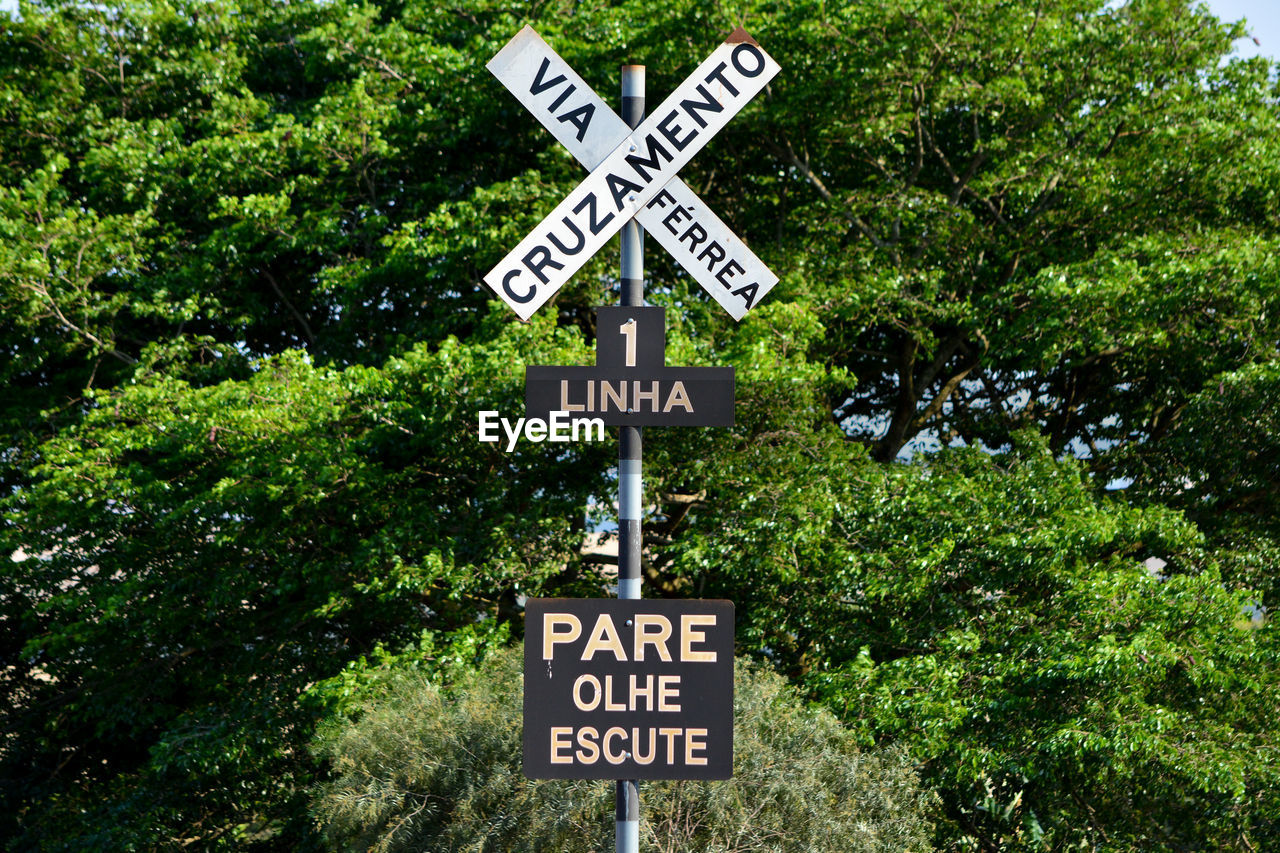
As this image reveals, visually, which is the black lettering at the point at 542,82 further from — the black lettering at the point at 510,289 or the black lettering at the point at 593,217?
the black lettering at the point at 510,289

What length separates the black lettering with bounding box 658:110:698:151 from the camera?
14.7 feet

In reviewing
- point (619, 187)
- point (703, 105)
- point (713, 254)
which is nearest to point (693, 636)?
point (713, 254)

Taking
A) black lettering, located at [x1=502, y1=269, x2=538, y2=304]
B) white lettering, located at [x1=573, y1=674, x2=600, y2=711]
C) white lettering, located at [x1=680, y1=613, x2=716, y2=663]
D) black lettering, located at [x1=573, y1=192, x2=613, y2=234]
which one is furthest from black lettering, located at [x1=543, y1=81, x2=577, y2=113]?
white lettering, located at [x1=573, y1=674, x2=600, y2=711]

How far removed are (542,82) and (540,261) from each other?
0.69 meters

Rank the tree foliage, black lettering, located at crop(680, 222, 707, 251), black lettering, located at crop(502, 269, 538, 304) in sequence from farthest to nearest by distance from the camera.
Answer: the tree foliage
black lettering, located at crop(680, 222, 707, 251)
black lettering, located at crop(502, 269, 538, 304)

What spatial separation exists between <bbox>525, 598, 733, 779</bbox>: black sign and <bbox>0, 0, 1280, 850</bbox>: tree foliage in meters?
4.63

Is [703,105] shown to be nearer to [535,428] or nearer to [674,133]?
[674,133]

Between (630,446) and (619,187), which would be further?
(630,446)

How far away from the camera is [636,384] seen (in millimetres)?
4516

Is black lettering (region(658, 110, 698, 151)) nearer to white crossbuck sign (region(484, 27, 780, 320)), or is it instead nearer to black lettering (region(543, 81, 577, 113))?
white crossbuck sign (region(484, 27, 780, 320))

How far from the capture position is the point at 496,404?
998 cm

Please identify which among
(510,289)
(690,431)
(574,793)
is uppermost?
(690,431)

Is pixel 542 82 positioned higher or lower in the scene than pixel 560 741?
higher

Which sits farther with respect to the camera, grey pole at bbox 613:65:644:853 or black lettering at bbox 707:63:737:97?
grey pole at bbox 613:65:644:853
